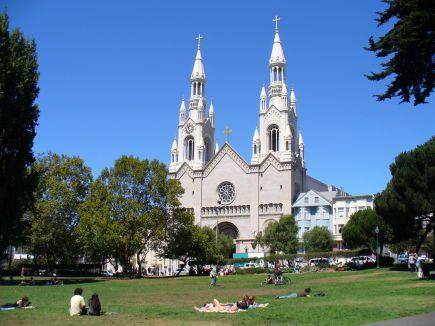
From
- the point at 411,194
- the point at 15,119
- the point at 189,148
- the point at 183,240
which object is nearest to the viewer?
the point at 15,119

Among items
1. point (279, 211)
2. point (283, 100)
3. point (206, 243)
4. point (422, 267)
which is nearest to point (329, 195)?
point (279, 211)

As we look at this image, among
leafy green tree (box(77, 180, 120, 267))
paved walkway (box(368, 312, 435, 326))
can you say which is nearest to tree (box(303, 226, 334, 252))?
leafy green tree (box(77, 180, 120, 267))

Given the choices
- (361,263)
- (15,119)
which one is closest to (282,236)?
(361,263)

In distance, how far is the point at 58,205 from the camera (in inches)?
2375

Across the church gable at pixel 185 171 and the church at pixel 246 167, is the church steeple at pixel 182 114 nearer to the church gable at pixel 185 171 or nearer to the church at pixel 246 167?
the church at pixel 246 167

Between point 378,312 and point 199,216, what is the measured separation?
93.2 metres

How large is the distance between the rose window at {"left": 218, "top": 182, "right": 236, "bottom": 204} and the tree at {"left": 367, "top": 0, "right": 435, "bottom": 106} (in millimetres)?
90039

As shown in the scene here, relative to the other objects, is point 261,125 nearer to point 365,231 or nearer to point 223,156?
point 223,156

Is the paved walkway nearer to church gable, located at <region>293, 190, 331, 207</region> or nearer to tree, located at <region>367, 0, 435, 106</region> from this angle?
tree, located at <region>367, 0, 435, 106</region>

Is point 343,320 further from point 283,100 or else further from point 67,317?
point 283,100

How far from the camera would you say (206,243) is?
238 feet

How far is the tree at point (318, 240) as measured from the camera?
92.9 metres

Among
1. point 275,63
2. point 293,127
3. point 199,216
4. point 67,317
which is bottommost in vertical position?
point 67,317

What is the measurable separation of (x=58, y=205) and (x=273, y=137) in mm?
59900
